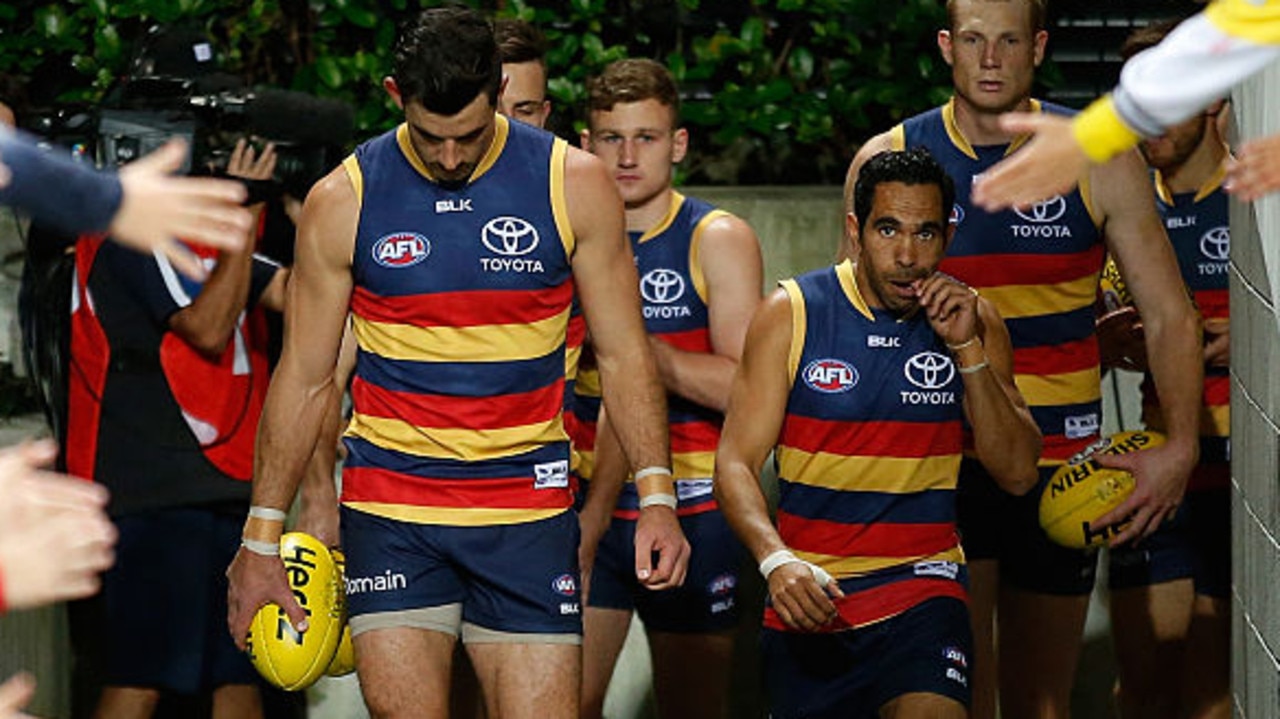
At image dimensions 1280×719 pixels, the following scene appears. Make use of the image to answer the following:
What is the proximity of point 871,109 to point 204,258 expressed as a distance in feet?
9.78

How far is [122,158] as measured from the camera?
761cm

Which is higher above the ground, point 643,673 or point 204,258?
point 204,258

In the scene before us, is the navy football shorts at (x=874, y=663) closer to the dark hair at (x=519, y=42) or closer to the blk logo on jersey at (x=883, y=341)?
the blk logo on jersey at (x=883, y=341)

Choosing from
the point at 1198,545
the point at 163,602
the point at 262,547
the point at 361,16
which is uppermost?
the point at 361,16

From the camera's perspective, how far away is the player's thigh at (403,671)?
20.4ft

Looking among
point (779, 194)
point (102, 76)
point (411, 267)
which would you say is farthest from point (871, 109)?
point (411, 267)

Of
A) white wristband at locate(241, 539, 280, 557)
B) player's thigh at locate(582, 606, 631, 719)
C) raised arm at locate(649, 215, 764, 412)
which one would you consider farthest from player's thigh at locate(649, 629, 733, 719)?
white wristband at locate(241, 539, 280, 557)

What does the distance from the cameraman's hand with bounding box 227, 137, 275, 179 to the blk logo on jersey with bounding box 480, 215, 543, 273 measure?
169 cm

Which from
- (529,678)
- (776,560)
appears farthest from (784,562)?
(529,678)

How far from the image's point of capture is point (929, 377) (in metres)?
6.75

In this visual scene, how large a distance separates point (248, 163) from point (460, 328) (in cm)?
174

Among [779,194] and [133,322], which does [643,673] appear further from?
[133,322]

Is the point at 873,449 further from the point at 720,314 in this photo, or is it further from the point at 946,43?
the point at 946,43

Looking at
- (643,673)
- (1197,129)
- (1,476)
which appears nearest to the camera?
(1,476)
